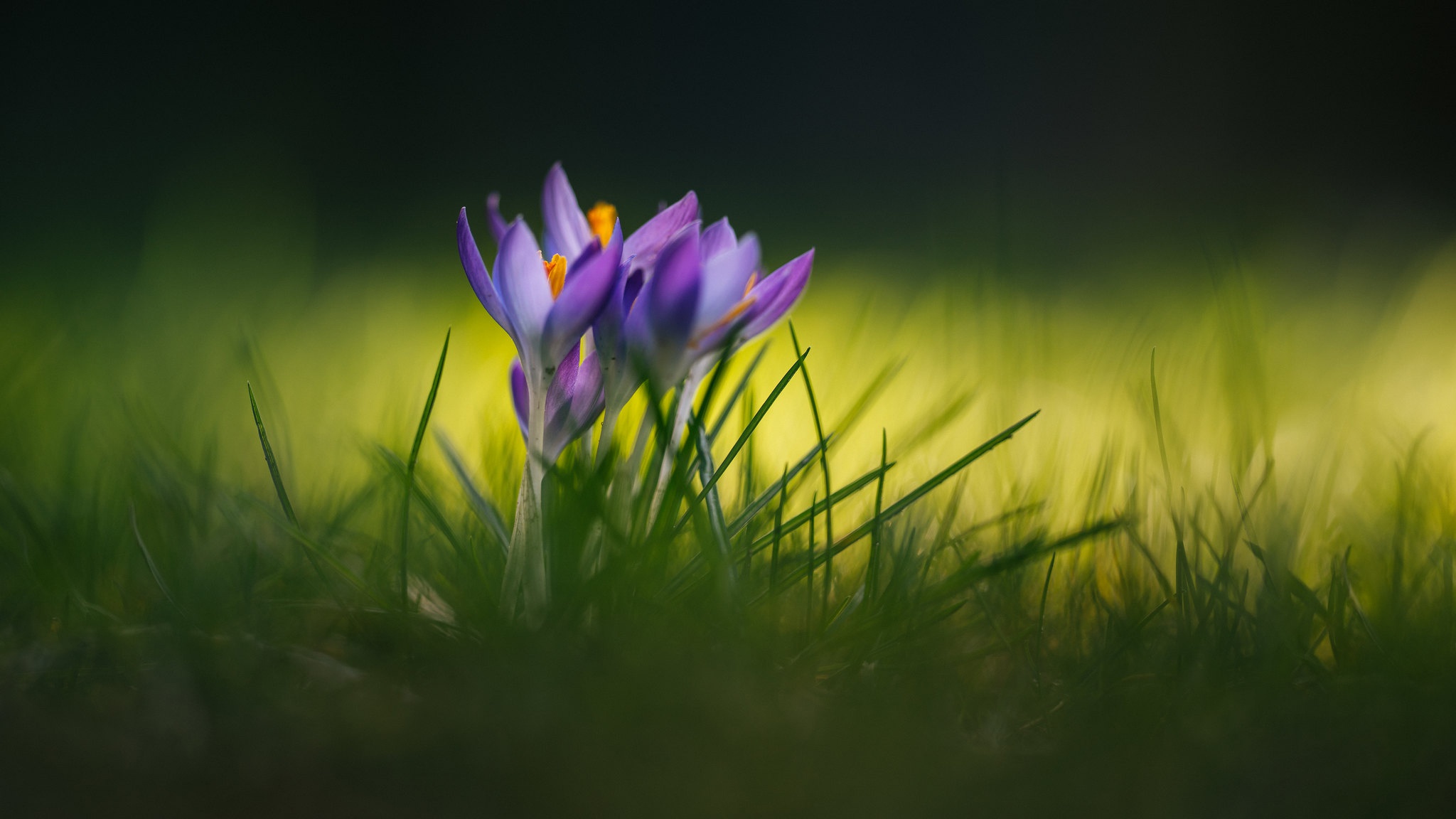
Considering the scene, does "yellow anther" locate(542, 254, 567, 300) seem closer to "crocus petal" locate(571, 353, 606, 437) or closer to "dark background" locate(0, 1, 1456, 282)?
"crocus petal" locate(571, 353, 606, 437)

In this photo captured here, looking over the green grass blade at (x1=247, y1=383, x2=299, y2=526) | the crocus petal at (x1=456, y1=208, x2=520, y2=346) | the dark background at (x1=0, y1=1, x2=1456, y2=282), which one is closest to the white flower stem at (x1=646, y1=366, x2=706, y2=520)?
the crocus petal at (x1=456, y1=208, x2=520, y2=346)

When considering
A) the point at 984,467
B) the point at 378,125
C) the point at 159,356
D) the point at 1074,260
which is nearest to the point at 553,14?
the point at 378,125

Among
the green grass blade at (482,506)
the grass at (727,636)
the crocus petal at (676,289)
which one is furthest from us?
the green grass blade at (482,506)

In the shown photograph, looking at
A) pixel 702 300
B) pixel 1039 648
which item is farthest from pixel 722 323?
pixel 1039 648

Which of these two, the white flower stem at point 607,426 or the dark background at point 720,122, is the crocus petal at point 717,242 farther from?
the dark background at point 720,122

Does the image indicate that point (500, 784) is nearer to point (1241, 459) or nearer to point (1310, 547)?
point (1241, 459)

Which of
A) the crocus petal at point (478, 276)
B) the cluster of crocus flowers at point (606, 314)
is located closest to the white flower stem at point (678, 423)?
the cluster of crocus flowers at point (606, 314)
